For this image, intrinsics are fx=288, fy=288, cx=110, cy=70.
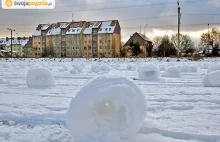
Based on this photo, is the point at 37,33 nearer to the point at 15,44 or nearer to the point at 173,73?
the point at 15,44

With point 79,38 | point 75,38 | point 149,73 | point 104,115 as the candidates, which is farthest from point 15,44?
point 104,115

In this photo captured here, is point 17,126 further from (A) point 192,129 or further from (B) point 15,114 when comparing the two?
(A) point 192,129

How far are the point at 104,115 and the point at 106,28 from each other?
241 feet

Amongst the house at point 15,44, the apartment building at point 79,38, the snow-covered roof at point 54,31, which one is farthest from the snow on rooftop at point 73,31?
the house at point 15,44

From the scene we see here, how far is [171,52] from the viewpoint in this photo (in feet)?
188

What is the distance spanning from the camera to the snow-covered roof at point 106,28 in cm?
7419

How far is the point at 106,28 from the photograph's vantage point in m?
75.6

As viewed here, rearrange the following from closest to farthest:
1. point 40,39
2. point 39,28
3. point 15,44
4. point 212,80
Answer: point 212,80 → point 39,28 → point 40,39 → point 15,44

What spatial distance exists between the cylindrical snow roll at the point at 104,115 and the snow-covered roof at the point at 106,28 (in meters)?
71.0

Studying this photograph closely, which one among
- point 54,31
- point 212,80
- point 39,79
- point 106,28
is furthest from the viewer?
point 54,31

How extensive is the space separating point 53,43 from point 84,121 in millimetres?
81339

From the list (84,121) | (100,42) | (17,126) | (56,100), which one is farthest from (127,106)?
(100,42)

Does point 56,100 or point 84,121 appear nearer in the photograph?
point 84,121

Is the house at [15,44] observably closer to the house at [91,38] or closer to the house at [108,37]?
the house at [91,38]
